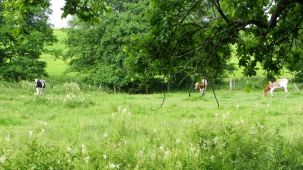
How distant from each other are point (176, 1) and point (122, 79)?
38723 millimetres

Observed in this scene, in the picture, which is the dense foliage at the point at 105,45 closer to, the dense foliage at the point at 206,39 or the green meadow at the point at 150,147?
the green meadow at the point at 150,147

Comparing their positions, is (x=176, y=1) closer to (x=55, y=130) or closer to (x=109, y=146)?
(x=109, y=146)

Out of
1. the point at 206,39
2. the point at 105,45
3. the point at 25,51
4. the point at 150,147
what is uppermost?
the point at 105,45

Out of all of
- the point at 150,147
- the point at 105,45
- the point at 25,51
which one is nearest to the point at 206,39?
the point at 150,147

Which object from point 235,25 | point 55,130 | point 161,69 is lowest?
point 55,130

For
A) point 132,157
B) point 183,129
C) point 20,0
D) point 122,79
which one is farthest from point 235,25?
point 122,79

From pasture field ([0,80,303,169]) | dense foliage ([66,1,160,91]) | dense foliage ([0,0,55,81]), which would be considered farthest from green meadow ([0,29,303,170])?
dense foliage ([0,0,55,81])

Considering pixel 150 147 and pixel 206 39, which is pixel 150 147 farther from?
pixel 206 39

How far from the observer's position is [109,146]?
11008 mm

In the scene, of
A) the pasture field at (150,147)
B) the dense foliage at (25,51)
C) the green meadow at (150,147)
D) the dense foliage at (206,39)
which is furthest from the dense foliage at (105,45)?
the dense foliage at (206,39)

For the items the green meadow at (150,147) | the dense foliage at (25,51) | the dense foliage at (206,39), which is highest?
the dense foliage at (25,51)

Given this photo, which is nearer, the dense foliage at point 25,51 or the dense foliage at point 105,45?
the dense foliage at point 105,45

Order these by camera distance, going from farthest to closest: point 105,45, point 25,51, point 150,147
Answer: point 105,45, point 25,51, point 150,147

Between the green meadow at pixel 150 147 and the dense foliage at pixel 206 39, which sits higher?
the dense foliage at pixel 206 39
